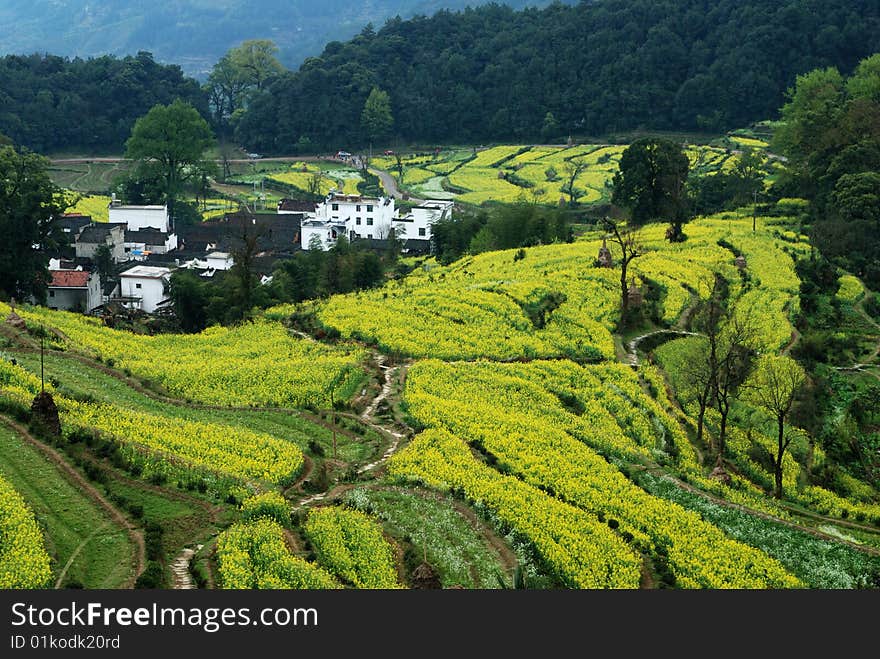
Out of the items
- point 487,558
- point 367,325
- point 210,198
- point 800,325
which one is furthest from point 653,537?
point 210,198

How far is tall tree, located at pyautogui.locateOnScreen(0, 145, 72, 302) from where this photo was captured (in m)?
46.3

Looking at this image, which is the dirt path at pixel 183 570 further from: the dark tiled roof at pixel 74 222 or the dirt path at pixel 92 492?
the dark tiled roof at pixel 74 222

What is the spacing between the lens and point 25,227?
154 ft

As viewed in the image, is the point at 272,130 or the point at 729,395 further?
the point at 272,130

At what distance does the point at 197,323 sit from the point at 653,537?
87.8 feet

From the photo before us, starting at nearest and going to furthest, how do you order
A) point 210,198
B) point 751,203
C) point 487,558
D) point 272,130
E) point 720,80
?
1. point 487,558
2. point 751,203
3. point 210,198
4. point 720,80
5. point 272,130

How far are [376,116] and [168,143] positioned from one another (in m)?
35.3

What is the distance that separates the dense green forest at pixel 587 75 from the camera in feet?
376

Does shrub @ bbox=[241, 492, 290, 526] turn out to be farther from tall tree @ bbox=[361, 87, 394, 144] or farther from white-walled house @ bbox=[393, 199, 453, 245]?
tall tree @ bbox=[361, 87, 394, 144]

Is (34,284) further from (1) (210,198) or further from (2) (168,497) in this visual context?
(1) (210,198)

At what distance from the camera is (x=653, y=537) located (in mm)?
24297

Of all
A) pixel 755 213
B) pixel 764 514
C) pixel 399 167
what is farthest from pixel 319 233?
pixel 764 514

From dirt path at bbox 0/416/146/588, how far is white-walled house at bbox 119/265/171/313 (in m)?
30.3

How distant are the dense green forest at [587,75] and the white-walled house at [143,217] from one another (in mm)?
44048
